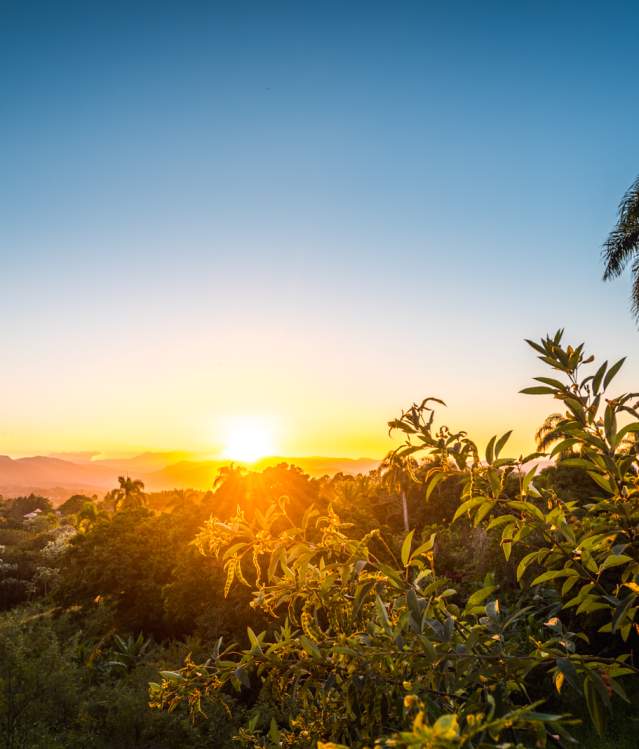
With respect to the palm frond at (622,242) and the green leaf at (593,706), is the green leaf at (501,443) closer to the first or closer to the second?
the green leaf at (593,706)

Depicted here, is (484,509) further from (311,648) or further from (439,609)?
(311,648)

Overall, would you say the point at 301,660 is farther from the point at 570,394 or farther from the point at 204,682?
the point at 570,394

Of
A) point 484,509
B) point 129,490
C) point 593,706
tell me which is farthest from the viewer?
point 129,490

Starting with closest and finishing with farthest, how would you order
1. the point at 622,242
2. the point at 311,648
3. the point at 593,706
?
the point at 593,706 < the point at 311,648 < the point at 622,242

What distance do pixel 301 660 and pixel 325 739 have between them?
0.42 meters

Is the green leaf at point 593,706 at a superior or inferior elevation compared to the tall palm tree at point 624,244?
inferior

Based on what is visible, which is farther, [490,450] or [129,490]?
[129,490]

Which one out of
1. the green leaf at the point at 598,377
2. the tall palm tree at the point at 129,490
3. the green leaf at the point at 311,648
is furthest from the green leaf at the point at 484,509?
the tall palm tree at the point at 129,490

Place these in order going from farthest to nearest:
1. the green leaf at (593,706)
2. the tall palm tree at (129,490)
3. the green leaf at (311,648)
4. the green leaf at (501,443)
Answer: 1. the tall palm tree at (129,490)
2. the green leaf at (501,443)
3. the green leaf at (311,648)
4. the green leaf at (593,706)

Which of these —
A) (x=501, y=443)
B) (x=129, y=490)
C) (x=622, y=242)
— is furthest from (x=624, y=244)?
(x=129, y=490)

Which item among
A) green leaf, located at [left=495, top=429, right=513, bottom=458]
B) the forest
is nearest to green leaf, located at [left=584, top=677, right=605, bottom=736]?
the forest

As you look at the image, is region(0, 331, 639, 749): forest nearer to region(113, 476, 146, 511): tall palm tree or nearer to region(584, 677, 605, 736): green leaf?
region(584, 677, 605, 736): green leaf

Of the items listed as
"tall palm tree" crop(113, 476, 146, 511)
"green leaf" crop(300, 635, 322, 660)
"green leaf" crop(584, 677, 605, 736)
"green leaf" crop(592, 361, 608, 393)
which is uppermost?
"green leaf" crop(592, 361, 608, 393)

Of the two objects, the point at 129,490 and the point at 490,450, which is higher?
the point at 490,450
